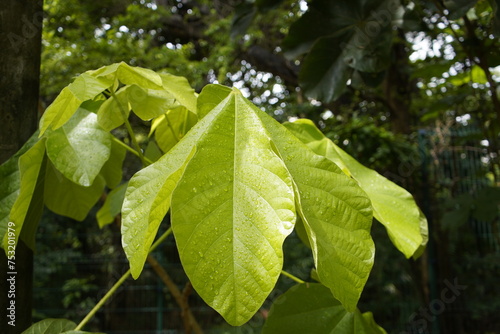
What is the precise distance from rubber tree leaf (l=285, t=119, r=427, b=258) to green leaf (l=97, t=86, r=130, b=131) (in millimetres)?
213

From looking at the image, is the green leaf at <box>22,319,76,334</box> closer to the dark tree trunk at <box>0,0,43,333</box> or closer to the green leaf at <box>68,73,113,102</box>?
the dark tree trunk at <box>0,0,43,333</box>

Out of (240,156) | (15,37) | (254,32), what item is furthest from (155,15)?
(240,156)

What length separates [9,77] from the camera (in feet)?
2.16

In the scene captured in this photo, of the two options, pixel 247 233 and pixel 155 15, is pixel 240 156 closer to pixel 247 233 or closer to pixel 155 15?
pixel 247 233

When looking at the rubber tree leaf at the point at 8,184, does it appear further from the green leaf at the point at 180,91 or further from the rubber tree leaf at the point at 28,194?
the green leaf at the point at 180,91

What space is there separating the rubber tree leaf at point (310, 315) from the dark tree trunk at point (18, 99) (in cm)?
34

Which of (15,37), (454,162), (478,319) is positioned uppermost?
(15,37)

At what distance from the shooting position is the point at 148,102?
0.56 meters

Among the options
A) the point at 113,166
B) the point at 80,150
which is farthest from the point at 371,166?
the point at 80,150

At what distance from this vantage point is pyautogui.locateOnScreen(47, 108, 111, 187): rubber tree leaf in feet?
1.78

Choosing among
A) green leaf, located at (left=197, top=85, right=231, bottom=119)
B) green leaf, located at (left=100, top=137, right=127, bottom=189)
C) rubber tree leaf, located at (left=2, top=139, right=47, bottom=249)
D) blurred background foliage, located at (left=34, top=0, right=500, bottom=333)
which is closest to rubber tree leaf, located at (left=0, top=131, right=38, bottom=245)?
rubber tree leaf, located at (left=2, top=139, right=47, bottom=249)

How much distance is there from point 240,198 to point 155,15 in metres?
5.08

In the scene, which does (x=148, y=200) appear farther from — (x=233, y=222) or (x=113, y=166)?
(x=113, y=166)

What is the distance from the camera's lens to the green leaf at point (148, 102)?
21.7 inches
